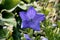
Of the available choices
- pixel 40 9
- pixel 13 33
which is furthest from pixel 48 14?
pixel 13 33

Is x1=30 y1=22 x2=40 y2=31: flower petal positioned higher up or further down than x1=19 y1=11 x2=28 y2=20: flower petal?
further down

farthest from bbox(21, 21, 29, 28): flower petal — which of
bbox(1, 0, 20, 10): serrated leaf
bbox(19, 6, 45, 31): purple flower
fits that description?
bbox(1, 0, 20, 10): serrated leaf

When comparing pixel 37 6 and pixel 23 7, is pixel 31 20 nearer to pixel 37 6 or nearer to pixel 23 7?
pixel 23 7

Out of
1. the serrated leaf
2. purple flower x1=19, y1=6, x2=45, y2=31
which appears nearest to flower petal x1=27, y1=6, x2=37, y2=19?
purple flower x1=19, y1=6, x2=45, y2=31

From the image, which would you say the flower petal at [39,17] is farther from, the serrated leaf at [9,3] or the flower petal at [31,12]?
the serrated leaf at [9,3]

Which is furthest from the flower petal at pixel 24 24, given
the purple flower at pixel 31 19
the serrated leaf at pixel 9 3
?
the serrated leaf at pixel 9 3

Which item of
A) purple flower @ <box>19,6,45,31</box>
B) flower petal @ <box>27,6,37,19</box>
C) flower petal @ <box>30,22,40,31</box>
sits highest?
flower petal @ <box>27,6,37,19</box>

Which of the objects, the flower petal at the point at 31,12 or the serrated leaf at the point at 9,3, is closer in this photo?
the flower petal at the point at 31,12

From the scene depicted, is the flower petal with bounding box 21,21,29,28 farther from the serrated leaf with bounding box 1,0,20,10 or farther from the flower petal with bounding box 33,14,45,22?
the serrated leaf with bounding box 1,0,20,10

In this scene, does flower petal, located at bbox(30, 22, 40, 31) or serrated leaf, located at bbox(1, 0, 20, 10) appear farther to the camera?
serrated leaf, located at bbox(1, 0, 20, 10)

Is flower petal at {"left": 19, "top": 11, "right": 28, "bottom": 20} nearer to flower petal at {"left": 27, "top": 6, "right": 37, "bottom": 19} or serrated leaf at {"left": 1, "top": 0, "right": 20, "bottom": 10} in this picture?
flower petal at {"left": 27, "top": 6, "right": 37, "bottom": 19}

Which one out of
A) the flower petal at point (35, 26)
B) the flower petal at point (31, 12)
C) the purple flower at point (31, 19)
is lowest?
the flower petal at point (35, 26)
